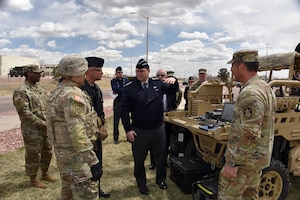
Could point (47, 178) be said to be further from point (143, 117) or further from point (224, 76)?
point (224, 76)

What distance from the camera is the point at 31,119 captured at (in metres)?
3.93

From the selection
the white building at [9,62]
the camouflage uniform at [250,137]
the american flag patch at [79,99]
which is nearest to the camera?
the camouflage uniform at [250,137]

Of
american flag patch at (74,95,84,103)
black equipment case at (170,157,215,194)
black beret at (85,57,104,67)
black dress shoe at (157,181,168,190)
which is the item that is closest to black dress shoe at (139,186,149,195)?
black dress shoe at (157,181,168,190)

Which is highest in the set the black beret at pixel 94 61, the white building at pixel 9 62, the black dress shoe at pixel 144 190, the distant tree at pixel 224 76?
the white building at pixel 9 62

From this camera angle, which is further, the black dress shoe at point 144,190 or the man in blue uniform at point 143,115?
the black dress shoe at point 144,190

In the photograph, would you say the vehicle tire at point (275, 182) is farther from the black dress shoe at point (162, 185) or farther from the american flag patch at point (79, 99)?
the american flag patch at point (79, 99)

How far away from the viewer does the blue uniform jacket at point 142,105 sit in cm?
382

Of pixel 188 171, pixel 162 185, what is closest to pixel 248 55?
pixel 188 171

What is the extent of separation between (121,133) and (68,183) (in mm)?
5243

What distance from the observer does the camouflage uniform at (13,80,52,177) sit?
12.8 feet

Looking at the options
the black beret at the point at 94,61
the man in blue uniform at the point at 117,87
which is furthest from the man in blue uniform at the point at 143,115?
the man in blue uniform at the point at 117,87

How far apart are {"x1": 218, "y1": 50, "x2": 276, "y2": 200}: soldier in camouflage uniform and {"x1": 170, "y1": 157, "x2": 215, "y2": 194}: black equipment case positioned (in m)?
1.40

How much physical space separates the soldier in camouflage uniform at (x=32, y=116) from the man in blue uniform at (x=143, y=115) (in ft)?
4.14

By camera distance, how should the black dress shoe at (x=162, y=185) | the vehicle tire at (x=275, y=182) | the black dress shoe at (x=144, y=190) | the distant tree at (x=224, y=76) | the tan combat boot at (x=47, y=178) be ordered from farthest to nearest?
the distant tree at (x=224, y=76) < the tan combat boot at (x=47, y=178) < the black dress shoe at (x=162, y=185) < the black dress shoe at (x=144, y=190) < the vehicle tire at (x=275, y=182)
